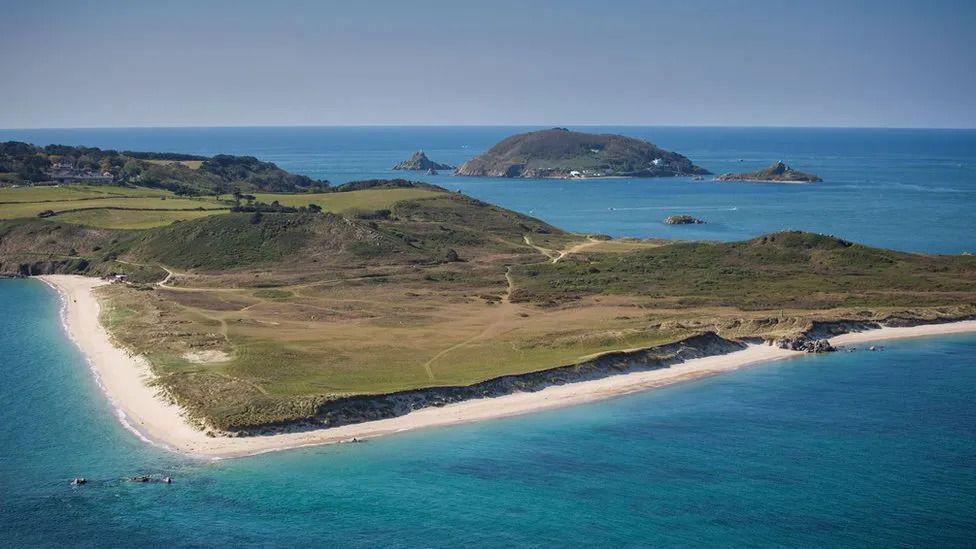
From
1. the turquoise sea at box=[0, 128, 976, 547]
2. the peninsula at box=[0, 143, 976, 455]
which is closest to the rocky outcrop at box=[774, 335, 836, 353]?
the peninsula at box=[0, 143, 976, 455]

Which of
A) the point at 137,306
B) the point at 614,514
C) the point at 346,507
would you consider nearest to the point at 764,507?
the point at 614,514

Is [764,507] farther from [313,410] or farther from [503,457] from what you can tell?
[313,410]

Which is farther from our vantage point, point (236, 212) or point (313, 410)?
point (236, 212)

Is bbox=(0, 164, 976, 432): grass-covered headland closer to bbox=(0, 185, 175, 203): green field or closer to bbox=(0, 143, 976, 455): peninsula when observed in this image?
bbox=(0, 143, 976, 455): peninsula

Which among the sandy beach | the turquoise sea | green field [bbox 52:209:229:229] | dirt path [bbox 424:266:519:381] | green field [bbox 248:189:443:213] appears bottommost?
the turquoise sea

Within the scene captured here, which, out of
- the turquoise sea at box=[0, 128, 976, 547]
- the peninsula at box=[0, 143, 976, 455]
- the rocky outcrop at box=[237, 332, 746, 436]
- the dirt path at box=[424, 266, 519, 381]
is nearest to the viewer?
the turquoise sea at box=[0, 128, 976, 547]

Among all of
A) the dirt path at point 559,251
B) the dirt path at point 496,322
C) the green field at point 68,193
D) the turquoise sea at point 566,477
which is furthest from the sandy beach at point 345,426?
the green field at point 68,193
